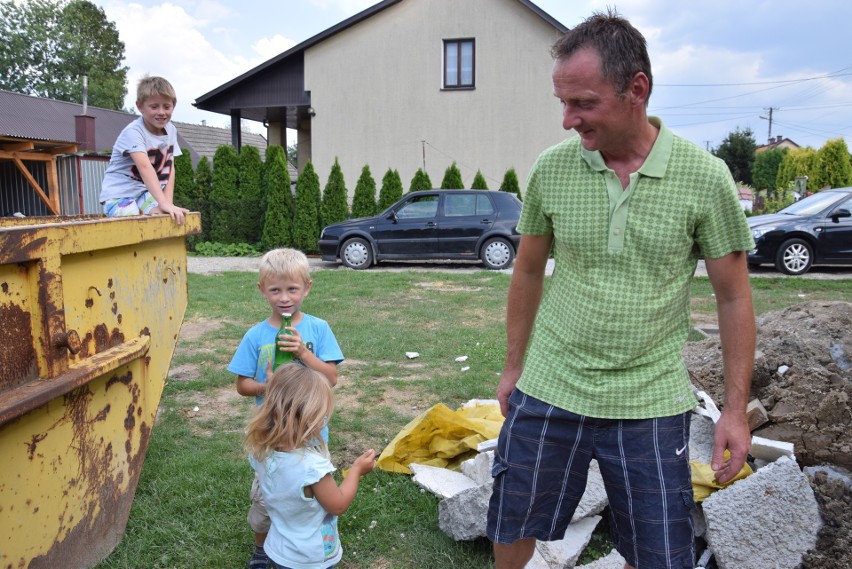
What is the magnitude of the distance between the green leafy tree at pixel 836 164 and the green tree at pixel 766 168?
21086 mm

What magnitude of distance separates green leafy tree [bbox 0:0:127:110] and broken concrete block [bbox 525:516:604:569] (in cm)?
5975

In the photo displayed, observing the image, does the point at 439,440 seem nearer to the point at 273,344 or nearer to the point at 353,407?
the point at 353,407

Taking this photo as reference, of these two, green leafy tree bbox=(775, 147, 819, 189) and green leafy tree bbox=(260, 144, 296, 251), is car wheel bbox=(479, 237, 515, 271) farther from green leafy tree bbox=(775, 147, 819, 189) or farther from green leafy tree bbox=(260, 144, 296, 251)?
green leafy tree bbox=(775, 147, 819, 189)

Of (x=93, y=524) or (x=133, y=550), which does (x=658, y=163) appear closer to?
(x=93, y=524)

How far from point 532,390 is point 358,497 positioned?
1723 mm

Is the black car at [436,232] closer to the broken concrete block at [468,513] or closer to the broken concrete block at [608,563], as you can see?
the broken concrete block at [468,513]

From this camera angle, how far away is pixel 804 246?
12.2 metres

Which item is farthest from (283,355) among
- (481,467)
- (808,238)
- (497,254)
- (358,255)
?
(808,238)

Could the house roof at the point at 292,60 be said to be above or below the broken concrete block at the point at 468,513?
above

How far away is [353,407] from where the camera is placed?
4.98 m

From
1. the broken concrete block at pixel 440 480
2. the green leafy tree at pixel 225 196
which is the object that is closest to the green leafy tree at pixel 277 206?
the green leafy tree at pixel 225 196

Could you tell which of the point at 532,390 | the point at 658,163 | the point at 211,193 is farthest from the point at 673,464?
the point at 211,193

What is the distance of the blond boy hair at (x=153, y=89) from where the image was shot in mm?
4078

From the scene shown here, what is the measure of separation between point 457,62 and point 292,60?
4750mm
